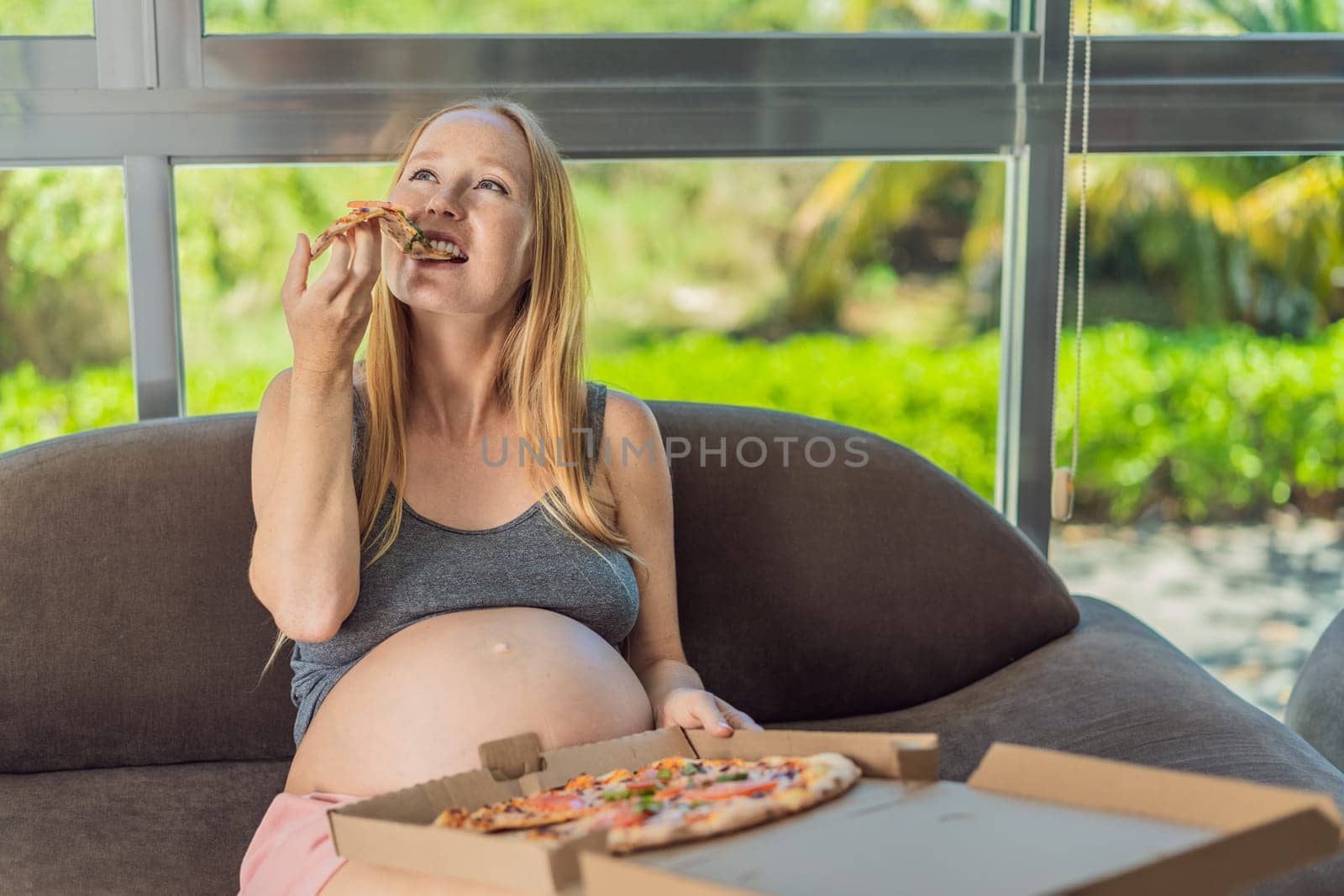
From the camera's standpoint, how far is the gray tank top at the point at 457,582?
1559 millimetres

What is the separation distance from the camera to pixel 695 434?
7.05 feet

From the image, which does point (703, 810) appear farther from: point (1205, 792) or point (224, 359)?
point (224, 359)

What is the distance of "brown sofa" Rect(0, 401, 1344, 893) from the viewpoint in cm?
178

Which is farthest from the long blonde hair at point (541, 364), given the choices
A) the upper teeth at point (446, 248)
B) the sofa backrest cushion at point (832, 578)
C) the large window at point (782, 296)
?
the large window at point (782, 296)

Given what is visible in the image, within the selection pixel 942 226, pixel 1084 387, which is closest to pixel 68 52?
pixel 942 226

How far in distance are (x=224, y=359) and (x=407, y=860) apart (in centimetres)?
166

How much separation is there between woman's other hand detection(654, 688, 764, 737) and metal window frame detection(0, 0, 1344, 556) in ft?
4.00

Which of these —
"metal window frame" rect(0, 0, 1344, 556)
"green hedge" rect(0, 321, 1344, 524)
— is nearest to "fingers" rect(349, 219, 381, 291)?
"metal window frame" rect(0, 0, 1344, 556)

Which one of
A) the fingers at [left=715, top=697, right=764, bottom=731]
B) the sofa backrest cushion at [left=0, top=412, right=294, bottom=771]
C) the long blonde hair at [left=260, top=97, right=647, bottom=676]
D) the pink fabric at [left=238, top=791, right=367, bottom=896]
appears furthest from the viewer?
the sofa backrest cushion at [left=0, top=412, right=294, bottom=771]

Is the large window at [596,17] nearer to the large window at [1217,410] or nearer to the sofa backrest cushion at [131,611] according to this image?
the large window at [1217,410]

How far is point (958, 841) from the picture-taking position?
38.4 inches

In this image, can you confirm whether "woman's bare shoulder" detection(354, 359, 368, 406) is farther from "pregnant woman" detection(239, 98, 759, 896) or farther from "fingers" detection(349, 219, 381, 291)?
"fingers" detection(349, 219, 381, 291)

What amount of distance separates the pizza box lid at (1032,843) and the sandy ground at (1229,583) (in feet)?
5.81

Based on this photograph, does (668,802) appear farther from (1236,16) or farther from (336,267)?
(1236,16)
